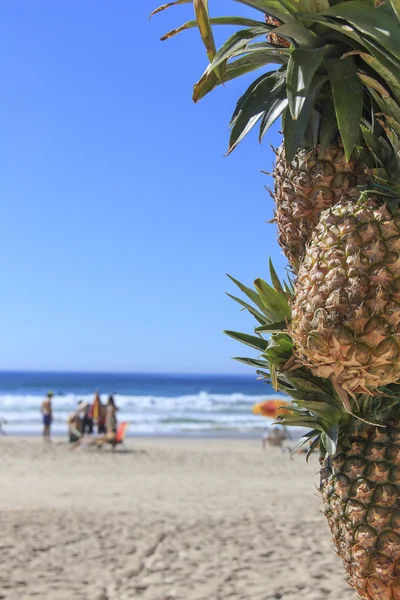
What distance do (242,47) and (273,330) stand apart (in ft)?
3.83

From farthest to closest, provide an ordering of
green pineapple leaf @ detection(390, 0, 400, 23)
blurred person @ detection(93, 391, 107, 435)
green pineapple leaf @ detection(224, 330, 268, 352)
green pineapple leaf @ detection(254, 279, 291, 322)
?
blurred person @ detection(93, 391, 107, 435) < green pineapple leaf @ detection(224, 330, 268, 352) < green pineapple leaf @ detection(254, 279, 291, 322) < green pineapple leaf @ detection(390, 0, 400, 23)

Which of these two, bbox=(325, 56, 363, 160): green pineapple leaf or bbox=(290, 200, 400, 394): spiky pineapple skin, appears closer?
bbox=(290, 200, 400, 394): spiky pineapple skin

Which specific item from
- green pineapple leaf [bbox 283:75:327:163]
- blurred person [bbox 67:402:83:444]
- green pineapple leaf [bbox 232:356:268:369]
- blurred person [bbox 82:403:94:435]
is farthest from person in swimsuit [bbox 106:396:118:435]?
green pineapple leaf [bbox 283:75:327:163]

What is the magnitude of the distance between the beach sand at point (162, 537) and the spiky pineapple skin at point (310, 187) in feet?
15.0

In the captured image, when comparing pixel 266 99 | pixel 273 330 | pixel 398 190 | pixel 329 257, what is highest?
pixel 266 99

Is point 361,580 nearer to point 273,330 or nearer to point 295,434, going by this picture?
point 273,330

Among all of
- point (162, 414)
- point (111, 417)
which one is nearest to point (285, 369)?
point (111, 417)

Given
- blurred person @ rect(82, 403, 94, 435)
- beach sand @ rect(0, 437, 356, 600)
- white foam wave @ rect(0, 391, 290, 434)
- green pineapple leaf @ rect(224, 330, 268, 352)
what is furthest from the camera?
white foam wave @ rect(0, 391, 290, 434)

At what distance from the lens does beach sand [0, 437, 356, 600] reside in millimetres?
7297

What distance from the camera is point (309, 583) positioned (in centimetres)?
730

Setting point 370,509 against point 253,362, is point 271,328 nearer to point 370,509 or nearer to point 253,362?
point 253,362

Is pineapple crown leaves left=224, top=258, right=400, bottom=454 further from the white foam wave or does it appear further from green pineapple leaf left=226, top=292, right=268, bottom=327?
the white foam wave

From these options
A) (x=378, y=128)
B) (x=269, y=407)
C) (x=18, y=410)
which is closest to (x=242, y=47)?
(x=378, y=128)

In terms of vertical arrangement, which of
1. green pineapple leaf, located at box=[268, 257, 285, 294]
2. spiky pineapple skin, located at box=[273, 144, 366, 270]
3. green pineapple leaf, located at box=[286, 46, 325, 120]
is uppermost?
green pineapple leaf, located at box=[286, 46, 325, 120]
